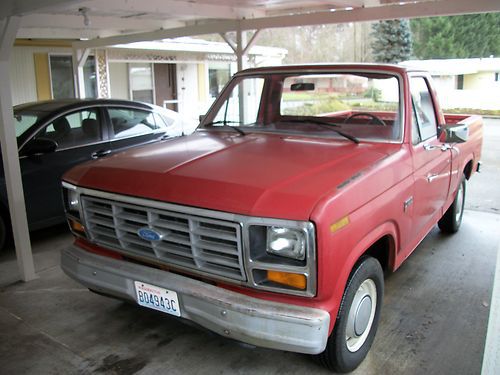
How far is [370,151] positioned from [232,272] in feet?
4.74

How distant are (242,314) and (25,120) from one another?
14.7 feet

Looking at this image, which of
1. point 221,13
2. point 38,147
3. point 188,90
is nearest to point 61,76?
point 188,90

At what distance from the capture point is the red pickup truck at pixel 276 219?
260cm

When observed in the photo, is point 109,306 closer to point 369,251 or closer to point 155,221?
point 155,221

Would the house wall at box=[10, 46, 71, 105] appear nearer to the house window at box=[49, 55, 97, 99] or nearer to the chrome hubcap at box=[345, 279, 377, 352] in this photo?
the house window at box=[49, 55, 97, 99]

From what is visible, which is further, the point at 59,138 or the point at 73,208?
the point at 59,138

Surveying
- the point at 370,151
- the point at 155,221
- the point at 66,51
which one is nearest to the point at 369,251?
the point at 370,151

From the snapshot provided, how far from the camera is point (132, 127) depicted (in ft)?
21.9

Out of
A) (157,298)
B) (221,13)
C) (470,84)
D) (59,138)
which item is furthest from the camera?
(470,84)

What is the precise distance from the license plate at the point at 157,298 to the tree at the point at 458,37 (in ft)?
107

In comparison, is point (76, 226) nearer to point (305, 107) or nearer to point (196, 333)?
point (196, 333)

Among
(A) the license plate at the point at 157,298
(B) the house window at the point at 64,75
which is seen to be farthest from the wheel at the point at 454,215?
(B) the house window at the point at 64,75

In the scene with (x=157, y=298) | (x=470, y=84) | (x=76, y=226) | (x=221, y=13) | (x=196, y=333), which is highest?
(x=221, y=13)

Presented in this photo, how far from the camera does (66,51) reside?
13102 mm
